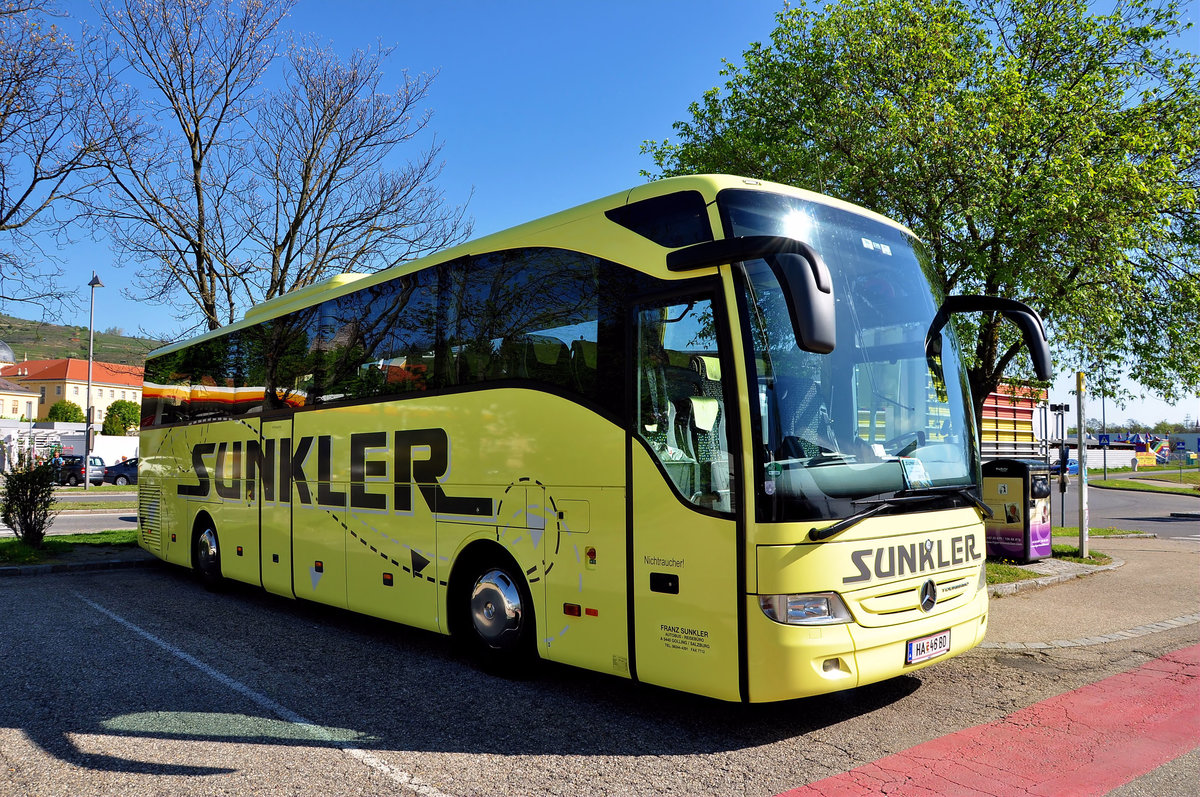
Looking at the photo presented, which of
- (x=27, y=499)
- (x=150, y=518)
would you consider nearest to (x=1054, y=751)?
(x=150, y=518)

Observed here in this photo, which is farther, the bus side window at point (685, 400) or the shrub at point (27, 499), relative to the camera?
Answer: the shrub at point (27, 499)

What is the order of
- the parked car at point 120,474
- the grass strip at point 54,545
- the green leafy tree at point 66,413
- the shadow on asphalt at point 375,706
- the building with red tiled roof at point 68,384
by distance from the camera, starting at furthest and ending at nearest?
the building with red tiled roof at point 68,384 → the green leafy tree at point 66,413 → the parked car at point 120,474 → the grass strip at point 54,545 → the shadow on asphalt at point 375,706

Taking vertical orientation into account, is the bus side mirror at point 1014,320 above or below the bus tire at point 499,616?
above

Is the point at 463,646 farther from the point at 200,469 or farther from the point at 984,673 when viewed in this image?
the point at 200,469

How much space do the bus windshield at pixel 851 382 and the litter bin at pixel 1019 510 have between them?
7.35m

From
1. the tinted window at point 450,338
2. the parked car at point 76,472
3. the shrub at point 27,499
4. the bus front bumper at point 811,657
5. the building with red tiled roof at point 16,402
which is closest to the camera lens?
the bus front bumper at point 811,657

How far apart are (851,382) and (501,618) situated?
3.13 meters

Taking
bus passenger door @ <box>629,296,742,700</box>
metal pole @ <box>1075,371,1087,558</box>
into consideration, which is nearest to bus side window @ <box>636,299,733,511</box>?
bus passenger door @ <box>629,296,742,700</box>

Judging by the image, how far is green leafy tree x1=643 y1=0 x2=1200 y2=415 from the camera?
35.6 feet

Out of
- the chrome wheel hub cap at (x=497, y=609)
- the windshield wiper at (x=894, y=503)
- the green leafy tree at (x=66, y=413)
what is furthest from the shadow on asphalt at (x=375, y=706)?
the green leafy tree at (x=66, y=413)

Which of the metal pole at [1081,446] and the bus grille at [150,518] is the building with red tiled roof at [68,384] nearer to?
the bus grille at [150,518]

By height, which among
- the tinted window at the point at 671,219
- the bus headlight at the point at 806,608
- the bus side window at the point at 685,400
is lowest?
the bus headlight at the point at 806,608

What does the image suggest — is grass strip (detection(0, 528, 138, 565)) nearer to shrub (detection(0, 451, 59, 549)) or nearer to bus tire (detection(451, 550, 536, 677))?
shrub (detection(0, 451, 59, 549))

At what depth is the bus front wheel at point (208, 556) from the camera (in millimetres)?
10656
